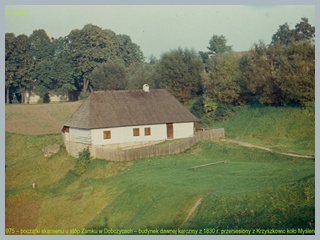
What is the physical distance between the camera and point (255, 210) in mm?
25984

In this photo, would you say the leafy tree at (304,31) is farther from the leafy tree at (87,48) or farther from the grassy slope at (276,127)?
the leafy tree at (87,48)

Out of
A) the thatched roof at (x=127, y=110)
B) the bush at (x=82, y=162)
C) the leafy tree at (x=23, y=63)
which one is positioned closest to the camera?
the bush at (x=82, y=162)

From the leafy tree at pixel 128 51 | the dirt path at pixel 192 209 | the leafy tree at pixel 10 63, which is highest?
the leafy tree at pixel 128 51

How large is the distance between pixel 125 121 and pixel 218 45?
6200 centimetres

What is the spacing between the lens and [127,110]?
50.1 m

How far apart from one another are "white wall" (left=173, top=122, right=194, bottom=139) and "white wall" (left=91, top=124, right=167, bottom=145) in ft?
4.04

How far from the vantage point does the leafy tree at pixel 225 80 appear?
6112cm

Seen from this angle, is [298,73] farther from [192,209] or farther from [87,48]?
[87,48]

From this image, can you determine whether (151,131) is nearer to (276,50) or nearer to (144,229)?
(276,50)

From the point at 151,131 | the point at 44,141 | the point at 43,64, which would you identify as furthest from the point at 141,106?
the point at 43,64

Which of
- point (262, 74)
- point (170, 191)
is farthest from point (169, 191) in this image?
point (262, 74)

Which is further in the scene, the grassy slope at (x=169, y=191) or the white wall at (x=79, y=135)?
the white wall at (x=79, y=135)

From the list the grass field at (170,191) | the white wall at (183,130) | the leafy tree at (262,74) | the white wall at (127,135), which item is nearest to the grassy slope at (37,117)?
the grass field at (170,191)

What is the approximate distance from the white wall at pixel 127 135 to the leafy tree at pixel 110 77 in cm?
3477
